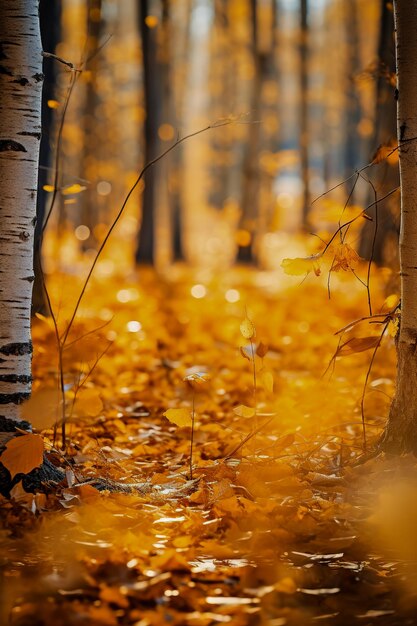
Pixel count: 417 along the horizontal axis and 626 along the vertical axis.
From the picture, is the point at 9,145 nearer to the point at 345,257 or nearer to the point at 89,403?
the point at 89,403

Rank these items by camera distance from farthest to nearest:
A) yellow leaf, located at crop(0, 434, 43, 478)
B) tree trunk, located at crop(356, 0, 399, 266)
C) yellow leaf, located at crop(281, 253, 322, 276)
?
tree trunk, located at crop(356, 0, 399, 266) < yellow leaf, located at crop(281, 253, 322, 276) < yellow leaf, located at crop(0, 434, 43, 478)

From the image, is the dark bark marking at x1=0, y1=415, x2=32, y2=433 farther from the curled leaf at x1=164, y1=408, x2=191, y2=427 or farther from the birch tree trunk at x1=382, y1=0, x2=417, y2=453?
the birch tree trunk at x1=382, y1=0, x2=417, y2=453

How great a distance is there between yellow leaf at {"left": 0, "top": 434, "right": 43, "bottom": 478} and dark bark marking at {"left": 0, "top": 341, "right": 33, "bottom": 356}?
0.39 m

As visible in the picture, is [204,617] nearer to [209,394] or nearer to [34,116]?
[34,116]

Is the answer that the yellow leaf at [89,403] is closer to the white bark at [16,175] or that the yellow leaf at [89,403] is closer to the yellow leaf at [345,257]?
the white bark at [16,175]

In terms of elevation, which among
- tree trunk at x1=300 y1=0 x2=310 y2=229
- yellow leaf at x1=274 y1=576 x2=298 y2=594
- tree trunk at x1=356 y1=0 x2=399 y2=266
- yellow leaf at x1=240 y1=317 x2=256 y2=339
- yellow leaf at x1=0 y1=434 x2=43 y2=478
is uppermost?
tree trunk at x1=300 y1=0 x2=310 y2=229

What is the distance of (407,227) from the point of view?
3.23 m

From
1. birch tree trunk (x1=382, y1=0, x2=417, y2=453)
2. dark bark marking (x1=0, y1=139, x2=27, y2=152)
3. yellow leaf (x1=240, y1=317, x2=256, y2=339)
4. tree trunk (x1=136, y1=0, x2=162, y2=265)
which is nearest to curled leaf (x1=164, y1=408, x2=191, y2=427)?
yellow leaf (x1=240, y1=317, x2=256, y2=339)

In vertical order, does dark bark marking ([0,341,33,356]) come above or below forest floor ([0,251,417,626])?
above

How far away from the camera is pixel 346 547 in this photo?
9.25 feet

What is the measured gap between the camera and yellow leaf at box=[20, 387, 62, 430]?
314 centimetres

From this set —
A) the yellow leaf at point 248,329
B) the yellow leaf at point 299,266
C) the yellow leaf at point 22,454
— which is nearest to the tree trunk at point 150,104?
the yellow leaf at point 248,329

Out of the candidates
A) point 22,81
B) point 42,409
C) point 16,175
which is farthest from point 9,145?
point 42,409

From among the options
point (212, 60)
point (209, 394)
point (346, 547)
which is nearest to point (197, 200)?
point (212, 60)
